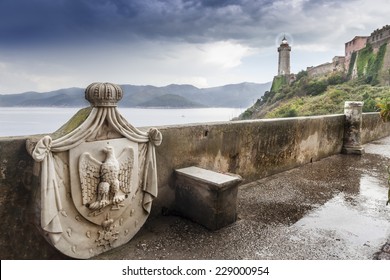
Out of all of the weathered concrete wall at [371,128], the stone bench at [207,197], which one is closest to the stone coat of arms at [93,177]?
the stone bench at [207,197]

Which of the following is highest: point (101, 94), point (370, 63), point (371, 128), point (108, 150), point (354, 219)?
point (370, 63)

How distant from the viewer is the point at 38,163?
2158 millimetres

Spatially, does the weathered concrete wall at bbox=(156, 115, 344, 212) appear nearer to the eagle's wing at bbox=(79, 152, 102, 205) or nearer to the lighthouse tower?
the eagle's wing at bbox=(79, 152, 102, 205)

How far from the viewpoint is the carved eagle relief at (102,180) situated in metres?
2.29

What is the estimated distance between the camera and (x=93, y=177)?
2328 mm

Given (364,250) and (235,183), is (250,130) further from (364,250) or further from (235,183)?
(364,250)

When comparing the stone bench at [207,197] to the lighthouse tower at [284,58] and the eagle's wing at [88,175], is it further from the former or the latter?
the lighthouse tower at [284,58]

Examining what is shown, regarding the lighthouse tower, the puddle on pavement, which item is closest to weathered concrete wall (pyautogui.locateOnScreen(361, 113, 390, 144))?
the puddle on pavement

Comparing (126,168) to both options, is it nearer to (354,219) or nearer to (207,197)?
(207,197)

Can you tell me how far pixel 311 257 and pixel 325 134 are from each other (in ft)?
14.3

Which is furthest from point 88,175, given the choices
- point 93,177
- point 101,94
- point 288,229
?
point 288,229

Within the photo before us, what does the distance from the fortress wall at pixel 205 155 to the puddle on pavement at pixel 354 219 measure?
1175 mm

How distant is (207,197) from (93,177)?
113cm

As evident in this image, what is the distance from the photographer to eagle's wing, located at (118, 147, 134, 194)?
2.52m
